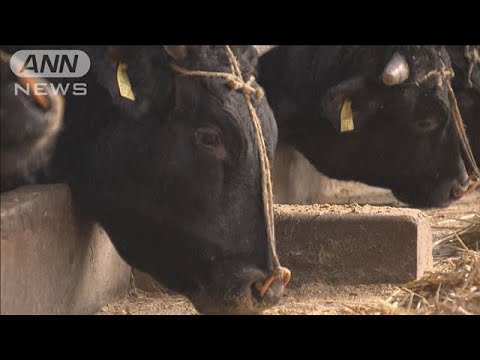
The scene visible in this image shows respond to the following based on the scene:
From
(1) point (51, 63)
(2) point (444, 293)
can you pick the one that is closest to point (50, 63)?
(1) point (51, 63)

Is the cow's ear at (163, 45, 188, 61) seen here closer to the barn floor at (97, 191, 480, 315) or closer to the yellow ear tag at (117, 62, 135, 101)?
the yellow ear tag at (117, 62, 135, 101)

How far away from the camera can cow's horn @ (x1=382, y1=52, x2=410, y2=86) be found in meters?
5.73

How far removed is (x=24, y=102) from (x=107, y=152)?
0.45 m

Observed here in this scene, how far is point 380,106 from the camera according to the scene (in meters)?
6.04

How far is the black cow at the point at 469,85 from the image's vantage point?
250 inches

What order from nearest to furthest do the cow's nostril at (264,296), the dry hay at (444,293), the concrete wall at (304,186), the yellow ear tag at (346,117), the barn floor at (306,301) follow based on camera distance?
the cow's nostril at (264,296) < the dry hay at (444,293) < the barn floor at (306,301) < the yellow ear tag at (346,117) < the concrete wall at (304,186)

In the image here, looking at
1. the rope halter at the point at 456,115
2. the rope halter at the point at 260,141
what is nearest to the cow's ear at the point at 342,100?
the rope halter at the point at 456,115

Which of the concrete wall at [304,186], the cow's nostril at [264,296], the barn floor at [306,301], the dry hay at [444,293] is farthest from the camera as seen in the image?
the concrete wall at [304,186]

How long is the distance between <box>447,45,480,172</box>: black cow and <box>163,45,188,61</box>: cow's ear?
2847mm

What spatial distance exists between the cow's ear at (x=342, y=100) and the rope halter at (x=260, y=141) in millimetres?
1969

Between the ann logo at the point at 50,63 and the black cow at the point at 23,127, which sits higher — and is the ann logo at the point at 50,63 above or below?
above

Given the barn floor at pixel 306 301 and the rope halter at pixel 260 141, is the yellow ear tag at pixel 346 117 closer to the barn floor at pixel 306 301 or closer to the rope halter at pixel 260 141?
the barn floor at pixel 306 301
